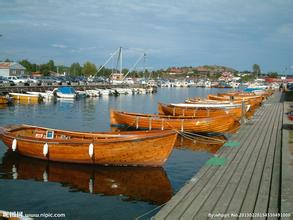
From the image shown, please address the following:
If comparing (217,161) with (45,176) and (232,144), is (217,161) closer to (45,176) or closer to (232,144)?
(232,144)

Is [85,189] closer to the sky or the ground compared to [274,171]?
closer to the ground

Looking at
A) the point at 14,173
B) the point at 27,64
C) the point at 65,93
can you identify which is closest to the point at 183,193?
the point at 14,173

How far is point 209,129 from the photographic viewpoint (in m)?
24.8

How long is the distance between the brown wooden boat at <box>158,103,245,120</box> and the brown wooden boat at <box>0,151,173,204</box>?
15148 millimetres

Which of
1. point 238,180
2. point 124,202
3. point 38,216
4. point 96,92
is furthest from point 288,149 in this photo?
point 96,92

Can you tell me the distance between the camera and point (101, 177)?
1476 centimetres

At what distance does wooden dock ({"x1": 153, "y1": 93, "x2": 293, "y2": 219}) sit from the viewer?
7492 mm

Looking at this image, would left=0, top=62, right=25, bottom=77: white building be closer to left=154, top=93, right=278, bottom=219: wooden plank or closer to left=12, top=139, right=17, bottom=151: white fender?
left=12, top=139, right=17, bottom=151: white fender

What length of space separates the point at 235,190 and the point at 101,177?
715 centimetres

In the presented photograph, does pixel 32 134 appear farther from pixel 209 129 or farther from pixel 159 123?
pixel 209 129

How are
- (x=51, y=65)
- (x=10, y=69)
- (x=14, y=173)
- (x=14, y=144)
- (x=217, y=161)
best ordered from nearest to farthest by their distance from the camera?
(x=217, y=161) < (x=14, y=173) < (x=14, y=144) < (x=10, y=69) < (x=51, y=65)

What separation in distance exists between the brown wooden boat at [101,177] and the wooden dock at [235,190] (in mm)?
2584

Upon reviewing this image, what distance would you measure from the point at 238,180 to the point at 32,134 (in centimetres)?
1259

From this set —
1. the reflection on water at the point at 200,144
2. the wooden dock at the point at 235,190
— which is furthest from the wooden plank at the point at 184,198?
the reflection on water at the point at 200,144
